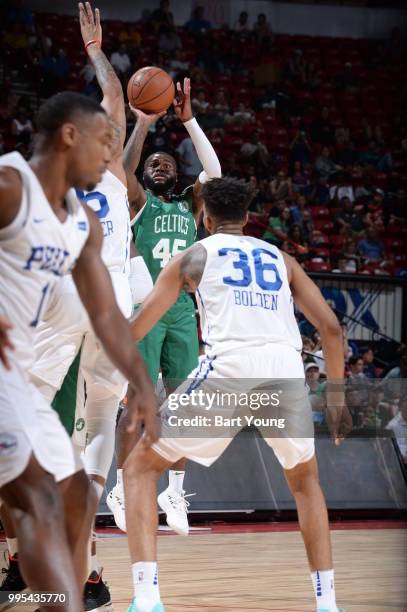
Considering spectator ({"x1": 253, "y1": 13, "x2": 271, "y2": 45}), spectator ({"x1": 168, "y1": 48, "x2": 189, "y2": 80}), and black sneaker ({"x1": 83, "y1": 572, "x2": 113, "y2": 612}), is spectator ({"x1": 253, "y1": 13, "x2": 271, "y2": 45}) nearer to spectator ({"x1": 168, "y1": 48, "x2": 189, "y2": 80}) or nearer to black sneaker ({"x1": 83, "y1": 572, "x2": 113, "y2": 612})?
spectator ({"x1": 168, "y1": 48, "x2": 189, "y2": 80})

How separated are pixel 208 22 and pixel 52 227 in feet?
51.3

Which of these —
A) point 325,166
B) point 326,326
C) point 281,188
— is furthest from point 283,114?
point 326,326

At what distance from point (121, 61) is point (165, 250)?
8.87m

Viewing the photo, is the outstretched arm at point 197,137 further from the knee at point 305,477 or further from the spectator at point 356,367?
the spectator at point 356,367

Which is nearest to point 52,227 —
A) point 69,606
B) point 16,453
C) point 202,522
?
point 16,453

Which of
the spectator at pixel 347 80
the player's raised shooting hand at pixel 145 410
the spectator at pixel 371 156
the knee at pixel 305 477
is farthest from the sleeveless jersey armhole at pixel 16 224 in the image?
the spectator at pixel 347 80

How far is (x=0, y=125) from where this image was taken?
13727mm

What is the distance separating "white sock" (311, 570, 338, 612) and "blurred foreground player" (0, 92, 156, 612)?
1.18 meters

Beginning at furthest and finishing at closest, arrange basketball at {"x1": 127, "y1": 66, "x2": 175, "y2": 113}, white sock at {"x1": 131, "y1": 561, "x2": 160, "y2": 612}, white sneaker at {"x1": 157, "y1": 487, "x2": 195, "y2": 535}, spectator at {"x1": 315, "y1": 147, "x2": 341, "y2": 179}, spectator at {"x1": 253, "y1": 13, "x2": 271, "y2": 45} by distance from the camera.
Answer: spectator at {"x1": 253, "y1": 13, "x2": 271, "y2": 45}, spectator at {"x1": 315, "y1": 147, "x2": 341, "y2": 179}, basketball at {"x1": 127, "y1": 66, "x2": 175, "y2": 113}, white sneaker at {"x1": 157, "y1": 487, "x2": 195, "y2": 535}, white sock at {"x1": 131, "y1": 561, "x2": 160, "y2": 612}

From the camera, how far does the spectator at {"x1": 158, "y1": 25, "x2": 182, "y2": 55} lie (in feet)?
54.8

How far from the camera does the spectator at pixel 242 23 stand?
18.1 m

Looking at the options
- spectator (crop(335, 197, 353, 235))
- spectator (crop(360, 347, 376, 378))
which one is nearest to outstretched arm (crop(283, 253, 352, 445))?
spectator (crop(360, 347, 376, 378))

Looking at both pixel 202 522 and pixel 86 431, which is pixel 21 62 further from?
pixel 86 431

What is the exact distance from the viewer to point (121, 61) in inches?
603
